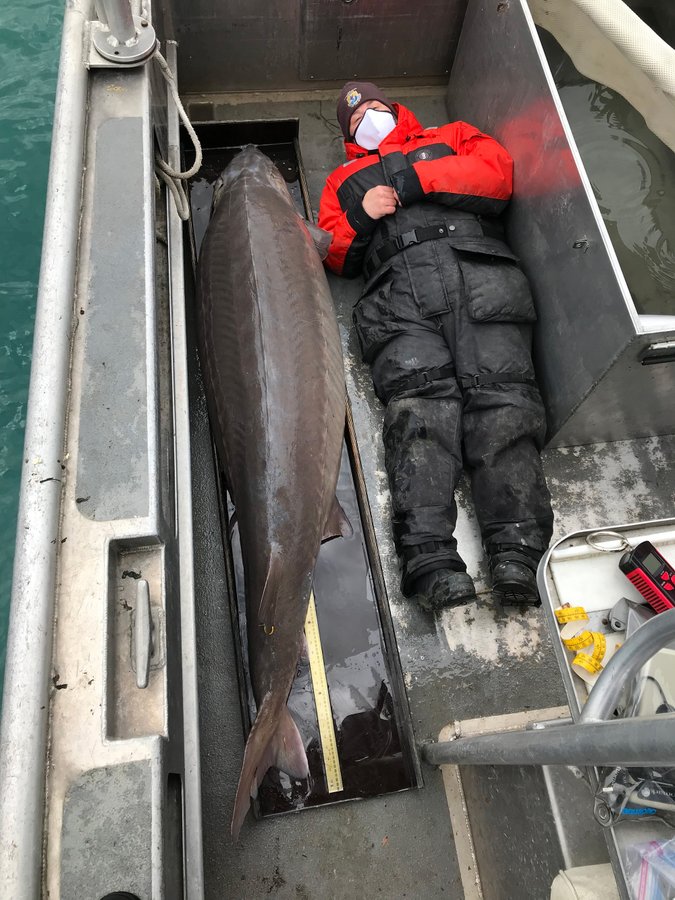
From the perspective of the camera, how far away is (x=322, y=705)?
211 cm

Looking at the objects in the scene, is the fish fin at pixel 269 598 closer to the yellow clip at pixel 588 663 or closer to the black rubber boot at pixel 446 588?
the black rubber boot at pixel 446 588

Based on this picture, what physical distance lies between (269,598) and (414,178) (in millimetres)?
1814

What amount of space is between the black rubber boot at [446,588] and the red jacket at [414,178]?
1.49 metres

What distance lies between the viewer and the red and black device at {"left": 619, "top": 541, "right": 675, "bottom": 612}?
131cm

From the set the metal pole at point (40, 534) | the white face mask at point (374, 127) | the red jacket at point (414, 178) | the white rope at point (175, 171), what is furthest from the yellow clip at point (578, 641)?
the white face mask at point (374, 127)

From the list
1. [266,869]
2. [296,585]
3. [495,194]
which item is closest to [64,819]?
[296,585]

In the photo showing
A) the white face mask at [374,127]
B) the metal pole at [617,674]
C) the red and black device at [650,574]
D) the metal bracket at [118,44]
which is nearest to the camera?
the metal pole at [617,674]

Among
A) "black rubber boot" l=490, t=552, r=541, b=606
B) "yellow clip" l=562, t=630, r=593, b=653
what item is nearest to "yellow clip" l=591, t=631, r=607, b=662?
"yellow clip" l=562, t=630, r=593, b=653

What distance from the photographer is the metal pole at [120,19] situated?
171 centimetres

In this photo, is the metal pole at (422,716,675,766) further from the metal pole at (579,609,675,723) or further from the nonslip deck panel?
the nonslip deck panel

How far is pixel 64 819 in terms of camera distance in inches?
41.8

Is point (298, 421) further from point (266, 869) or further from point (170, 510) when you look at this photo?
point (266, 869)

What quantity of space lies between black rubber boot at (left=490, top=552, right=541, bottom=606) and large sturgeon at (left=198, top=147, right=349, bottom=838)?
59cm

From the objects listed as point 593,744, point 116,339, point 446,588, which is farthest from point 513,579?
point 116,339
